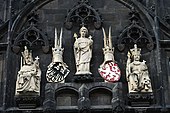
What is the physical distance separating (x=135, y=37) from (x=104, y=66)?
1.67 meters

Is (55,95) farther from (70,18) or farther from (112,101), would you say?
(70,18)

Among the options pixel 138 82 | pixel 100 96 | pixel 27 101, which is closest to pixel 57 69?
pixel 27 101

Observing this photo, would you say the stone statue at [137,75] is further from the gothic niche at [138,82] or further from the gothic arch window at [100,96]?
the gothic arch window at [100,96]

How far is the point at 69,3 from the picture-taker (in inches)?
653

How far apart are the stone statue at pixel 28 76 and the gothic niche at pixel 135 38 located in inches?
112

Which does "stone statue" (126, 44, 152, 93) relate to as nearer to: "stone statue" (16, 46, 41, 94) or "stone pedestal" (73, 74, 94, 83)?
"stone pedestal" (73, 74, 94, 83)

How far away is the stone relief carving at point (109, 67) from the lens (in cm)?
1463

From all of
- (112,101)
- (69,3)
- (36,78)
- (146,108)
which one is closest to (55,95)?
(36,78)

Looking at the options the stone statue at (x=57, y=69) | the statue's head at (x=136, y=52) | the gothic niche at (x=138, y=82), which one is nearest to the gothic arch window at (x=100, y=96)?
the gothic niche at (x=138, y=82)

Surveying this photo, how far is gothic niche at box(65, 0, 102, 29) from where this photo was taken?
1598 centimetres

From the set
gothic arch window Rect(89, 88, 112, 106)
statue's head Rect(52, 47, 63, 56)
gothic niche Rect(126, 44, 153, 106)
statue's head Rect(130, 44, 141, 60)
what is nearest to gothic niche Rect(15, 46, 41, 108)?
statue's head Rect(52, 47, 63, 56)

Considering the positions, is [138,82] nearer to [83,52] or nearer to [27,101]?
[83,52]

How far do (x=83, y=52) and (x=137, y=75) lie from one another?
6.08 feet

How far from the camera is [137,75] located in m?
14.5
